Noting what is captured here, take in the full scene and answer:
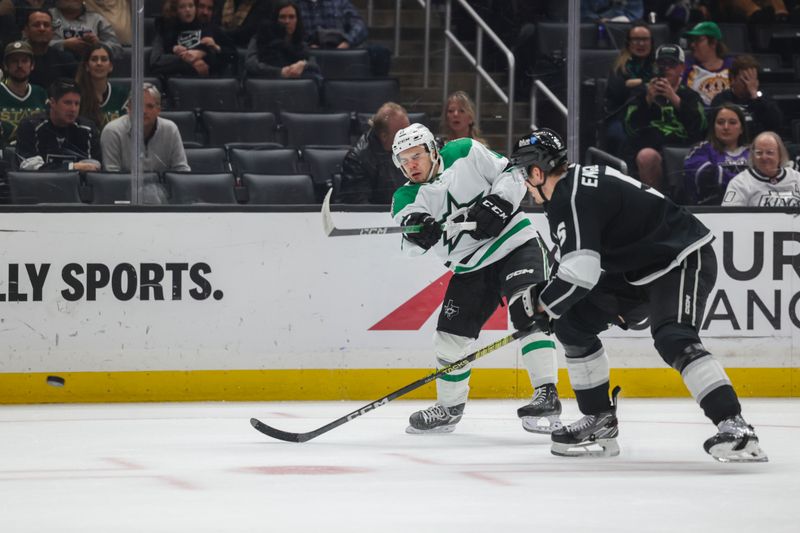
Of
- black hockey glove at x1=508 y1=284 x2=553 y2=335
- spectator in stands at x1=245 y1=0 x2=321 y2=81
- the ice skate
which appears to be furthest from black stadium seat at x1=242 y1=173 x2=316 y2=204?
the ice skate

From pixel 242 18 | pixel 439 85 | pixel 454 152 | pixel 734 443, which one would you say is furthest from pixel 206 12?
pixel 734 443

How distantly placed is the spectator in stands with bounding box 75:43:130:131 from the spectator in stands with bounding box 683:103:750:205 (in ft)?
9.03

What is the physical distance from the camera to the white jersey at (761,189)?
6.61 m

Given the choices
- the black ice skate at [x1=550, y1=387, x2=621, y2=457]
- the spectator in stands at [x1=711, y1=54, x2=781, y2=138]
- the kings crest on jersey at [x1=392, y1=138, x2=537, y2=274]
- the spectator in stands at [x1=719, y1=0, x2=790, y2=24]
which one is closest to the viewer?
the black ice skate at [x1=550, y1=387, x2=621, y2=457]

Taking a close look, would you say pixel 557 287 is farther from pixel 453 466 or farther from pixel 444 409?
pixel 444 409

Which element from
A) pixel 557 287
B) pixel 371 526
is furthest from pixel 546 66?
pixel 371 526

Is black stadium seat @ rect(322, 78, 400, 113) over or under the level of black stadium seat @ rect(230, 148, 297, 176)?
over

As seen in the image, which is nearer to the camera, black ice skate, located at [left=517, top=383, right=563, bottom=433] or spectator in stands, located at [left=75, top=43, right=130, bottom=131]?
black ice skate, located at [left=517, top=383, right=563, bottom=433]

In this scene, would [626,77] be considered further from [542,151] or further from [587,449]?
[587,449]

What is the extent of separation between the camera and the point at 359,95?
261 inches

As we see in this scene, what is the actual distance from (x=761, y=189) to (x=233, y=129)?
8.44 ft

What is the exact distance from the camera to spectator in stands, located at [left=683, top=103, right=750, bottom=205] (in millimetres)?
6660

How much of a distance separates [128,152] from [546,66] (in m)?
2.05

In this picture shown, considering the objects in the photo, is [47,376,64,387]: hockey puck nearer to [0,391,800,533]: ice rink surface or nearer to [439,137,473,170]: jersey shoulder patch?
[0,391,800,533]: ice rink surface
